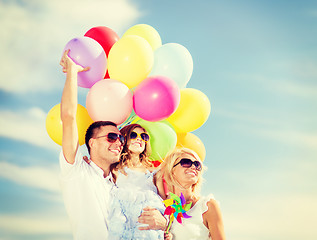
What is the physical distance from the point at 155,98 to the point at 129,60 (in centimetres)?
67

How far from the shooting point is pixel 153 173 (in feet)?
15.9

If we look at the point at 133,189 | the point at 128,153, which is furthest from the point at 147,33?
the point at 133,189

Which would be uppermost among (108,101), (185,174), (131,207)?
(108,101)

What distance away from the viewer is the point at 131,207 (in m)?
4.05

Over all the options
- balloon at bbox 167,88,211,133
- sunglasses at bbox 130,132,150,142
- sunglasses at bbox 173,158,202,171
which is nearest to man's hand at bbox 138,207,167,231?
sunglasses at bbox 173,158,202,171

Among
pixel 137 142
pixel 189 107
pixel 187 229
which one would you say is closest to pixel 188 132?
pixel 189 107

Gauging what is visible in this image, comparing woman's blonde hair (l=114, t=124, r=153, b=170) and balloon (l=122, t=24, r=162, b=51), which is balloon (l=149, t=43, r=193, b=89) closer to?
balloon (l=122, t=24, r=162, b=51)

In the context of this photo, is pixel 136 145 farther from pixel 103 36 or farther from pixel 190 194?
pixel 103 36

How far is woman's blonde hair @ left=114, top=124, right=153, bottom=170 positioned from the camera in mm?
4883

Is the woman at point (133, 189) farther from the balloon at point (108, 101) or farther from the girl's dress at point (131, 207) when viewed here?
the balloon at point (108, 101)

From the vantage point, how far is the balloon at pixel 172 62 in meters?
5.46

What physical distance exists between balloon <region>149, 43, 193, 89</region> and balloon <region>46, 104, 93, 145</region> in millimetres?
1319

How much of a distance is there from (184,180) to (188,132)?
1.56 meters

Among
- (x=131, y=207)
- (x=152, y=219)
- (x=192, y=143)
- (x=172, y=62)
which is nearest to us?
(x=152, y=219)
